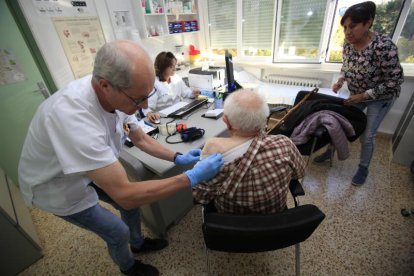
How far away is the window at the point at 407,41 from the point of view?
217 cm

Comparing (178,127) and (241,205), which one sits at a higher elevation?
(178,127)

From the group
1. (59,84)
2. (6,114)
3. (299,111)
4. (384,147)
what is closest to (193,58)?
(59,84)

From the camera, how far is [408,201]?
5.67 ft

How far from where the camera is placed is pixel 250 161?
3.01 feet

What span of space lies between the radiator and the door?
9.78 feet

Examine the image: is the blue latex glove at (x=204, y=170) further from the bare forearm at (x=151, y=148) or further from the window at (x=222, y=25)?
the window at (x=222, y=25)

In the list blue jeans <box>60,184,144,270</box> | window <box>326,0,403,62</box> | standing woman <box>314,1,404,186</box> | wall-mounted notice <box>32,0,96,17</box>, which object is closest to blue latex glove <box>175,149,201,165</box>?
blue jeans <box>60,184,144,270</box>

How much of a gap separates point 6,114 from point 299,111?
2.72m

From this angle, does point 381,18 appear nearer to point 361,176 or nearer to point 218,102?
point 361,176

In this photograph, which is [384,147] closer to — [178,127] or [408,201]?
[408,201]

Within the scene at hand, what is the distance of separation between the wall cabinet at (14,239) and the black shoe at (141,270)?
0.80m

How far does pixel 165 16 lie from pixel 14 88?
6.48 ft

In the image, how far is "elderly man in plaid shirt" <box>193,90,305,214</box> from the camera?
933 mm

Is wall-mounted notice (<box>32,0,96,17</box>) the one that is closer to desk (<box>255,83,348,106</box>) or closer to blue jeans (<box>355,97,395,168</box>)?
desk (<box>255,83,348,106</box>)
